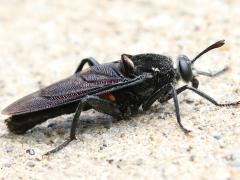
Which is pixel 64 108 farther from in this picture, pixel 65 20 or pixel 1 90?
pixel 65 20

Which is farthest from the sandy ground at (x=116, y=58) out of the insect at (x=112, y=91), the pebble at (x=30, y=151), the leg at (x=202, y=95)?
the insect at (x=112, y=91)

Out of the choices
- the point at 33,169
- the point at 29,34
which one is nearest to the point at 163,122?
the point at 33,169

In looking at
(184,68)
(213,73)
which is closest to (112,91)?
(184,68)

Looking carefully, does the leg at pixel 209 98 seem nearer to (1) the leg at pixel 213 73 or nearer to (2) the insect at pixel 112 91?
(2) the insect at pixel 112 91

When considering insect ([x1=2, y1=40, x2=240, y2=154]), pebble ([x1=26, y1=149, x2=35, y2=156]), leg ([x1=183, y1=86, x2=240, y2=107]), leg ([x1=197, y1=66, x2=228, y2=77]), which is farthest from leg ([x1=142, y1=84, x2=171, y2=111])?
pebble ([x1=26, y1=149, x2=35, y2=156])

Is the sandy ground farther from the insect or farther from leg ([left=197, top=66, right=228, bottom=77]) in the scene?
the insect
